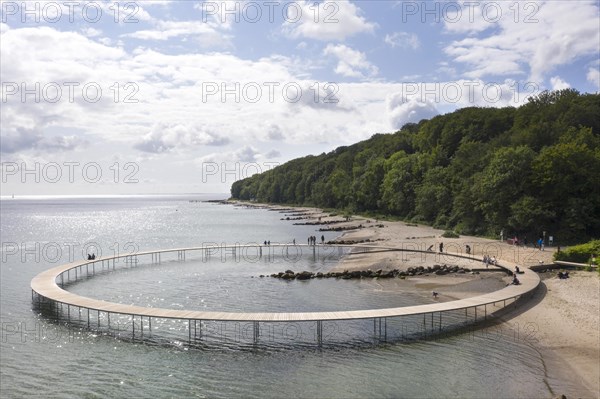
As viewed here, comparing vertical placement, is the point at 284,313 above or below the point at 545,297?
above

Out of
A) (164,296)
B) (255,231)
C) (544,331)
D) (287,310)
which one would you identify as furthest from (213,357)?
(255,231)

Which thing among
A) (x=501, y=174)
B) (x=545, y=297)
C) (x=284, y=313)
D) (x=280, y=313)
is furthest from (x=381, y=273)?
(x=501, y=174)

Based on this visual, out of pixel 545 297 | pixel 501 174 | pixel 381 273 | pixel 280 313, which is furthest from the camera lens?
pixel 501 174

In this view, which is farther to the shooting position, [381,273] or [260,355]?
[381,273]

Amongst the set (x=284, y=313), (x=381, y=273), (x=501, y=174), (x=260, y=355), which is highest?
(x=501, y=174)

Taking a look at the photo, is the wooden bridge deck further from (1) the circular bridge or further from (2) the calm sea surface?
(2) the calm sea surface

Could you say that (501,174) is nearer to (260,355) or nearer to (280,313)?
(280,313)

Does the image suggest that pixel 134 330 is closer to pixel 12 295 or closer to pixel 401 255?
pixel 12 295

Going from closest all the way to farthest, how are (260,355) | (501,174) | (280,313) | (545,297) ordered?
(260,355), (280,313), (545,297), (501,174)
